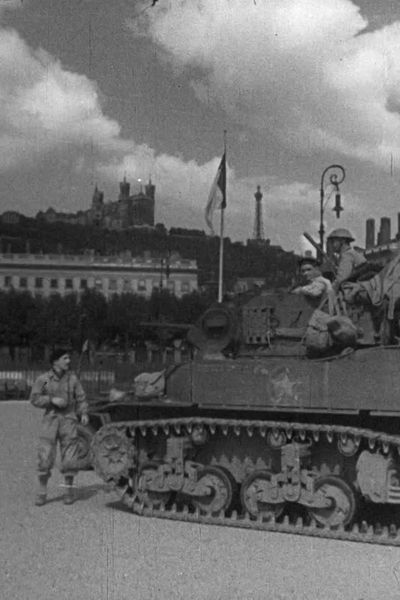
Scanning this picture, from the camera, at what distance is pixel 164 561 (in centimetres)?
840

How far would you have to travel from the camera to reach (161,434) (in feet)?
36.9

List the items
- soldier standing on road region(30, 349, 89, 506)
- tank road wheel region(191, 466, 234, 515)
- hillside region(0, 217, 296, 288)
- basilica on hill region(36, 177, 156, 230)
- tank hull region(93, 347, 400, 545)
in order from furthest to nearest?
hillside region(0, 217, 296, 288) → basilica on hill region(36, 177, 156, 230) → soldier standing on road region(30, 349, 89, 506) → tank road wheel region(191, 466, 234, 515) → tank hull region(93, 347, 400, 545)

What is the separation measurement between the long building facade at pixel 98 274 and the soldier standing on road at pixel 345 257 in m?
27.7

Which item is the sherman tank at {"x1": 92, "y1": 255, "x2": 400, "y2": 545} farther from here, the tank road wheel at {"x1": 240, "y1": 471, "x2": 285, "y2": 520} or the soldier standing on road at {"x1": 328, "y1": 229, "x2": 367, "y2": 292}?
the soldier standing on road at {"x1": 328, "y1": 229, "x2": 367, "y2": 292}

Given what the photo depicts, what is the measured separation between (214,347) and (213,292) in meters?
29.5

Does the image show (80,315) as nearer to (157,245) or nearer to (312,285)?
(157,245)

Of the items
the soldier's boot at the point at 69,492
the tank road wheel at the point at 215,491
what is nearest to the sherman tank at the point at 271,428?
the tank road wheel at the point at 215,491

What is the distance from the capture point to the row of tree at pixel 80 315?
4053 centimetres

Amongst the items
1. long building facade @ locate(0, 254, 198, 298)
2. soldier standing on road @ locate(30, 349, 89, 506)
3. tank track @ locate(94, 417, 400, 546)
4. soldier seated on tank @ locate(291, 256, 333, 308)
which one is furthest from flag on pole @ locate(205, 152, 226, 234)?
long building facade @ locate(0, 254, 198, 298)

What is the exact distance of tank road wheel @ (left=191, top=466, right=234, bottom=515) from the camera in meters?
10.7

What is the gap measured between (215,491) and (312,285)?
2985 millimetres

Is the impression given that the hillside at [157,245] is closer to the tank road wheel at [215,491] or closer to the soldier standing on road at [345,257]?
the soldier standing on road at [345,257]

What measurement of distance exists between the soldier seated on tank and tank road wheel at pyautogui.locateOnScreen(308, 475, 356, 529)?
240 centimetres

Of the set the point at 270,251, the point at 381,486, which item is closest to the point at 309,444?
the point at 381,486
